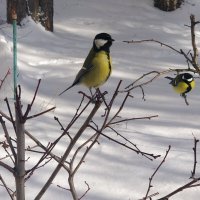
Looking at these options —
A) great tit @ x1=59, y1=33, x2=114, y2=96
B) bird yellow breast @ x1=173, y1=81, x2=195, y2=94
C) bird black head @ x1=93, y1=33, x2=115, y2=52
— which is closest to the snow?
bird yellow breast @ x1=173, y1=81, x2=195, y2=94

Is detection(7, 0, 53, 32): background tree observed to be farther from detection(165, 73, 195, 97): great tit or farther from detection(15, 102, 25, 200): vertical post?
detection(15, 102, 25, 200): vertical post

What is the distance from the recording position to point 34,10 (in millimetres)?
8539

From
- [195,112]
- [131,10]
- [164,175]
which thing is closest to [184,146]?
[164,175]

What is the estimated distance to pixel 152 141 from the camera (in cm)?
467

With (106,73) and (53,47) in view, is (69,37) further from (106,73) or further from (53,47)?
(106,73)

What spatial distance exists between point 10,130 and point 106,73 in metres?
2.66

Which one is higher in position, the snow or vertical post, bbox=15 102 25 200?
vertical post, bbox=15 102 25 200

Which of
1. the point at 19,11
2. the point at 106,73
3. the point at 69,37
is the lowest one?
the point at 69,37

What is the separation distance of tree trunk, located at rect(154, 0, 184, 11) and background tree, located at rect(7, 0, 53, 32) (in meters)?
2.73

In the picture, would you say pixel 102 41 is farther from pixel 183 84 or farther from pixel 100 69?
pixel 183 84

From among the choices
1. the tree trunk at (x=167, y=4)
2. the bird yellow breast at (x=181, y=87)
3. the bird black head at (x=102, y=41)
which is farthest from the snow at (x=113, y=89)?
the bird black head at (x=102, y=41)

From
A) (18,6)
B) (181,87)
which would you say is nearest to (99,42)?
(181,87)

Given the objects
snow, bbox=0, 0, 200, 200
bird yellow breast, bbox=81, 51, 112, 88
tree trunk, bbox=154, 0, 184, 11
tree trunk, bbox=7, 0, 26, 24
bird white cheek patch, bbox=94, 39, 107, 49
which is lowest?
snow, bbox=0, 0, 200, 200

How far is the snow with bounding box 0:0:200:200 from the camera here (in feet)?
12.5
